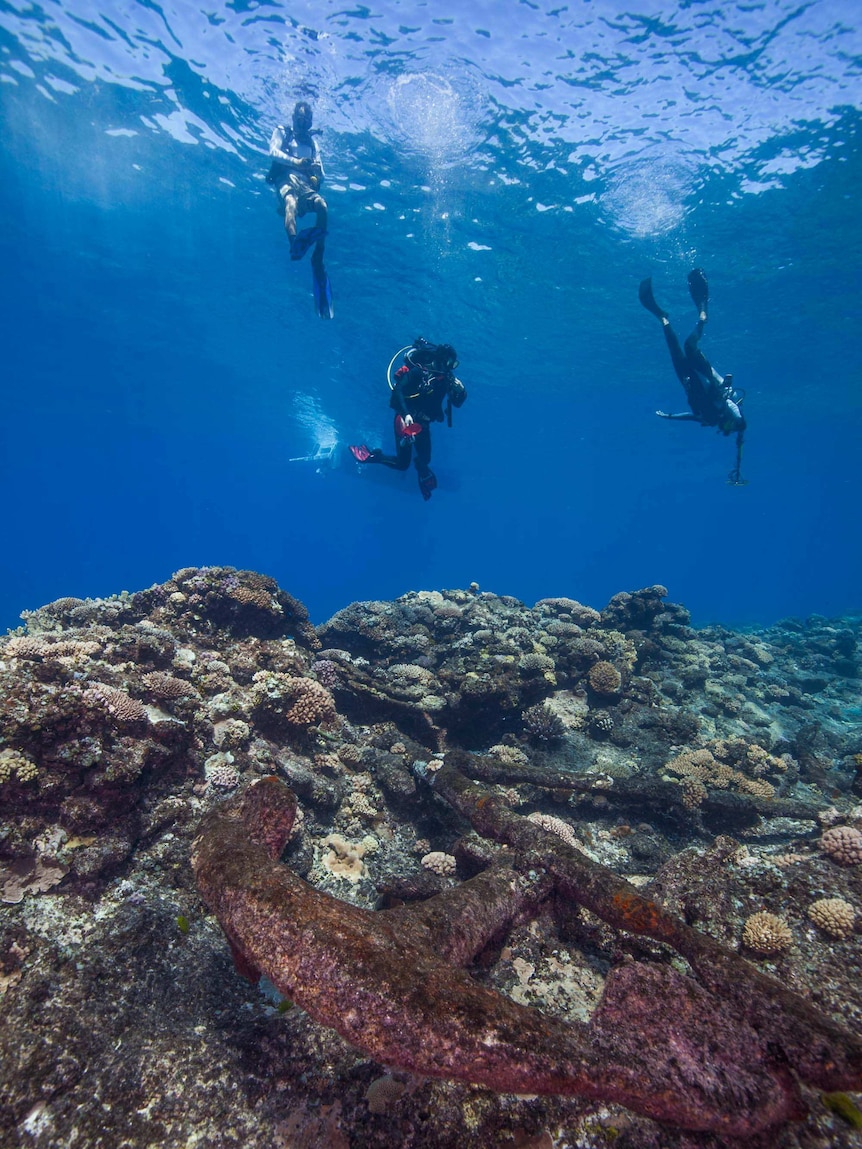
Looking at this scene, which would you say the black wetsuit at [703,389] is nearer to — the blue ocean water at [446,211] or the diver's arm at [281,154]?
the blue ocean water at [446,211]

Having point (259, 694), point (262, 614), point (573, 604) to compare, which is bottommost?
point (259, 694)

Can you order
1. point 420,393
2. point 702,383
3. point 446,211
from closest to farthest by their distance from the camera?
point 420,393 < point 702,383 < point 446,211

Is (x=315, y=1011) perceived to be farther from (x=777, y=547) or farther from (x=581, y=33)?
(x=777, y=547)

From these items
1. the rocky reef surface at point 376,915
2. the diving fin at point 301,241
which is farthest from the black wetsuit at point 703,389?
the diving fin at point 301,241

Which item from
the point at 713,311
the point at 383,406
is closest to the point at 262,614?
the point at 713,311

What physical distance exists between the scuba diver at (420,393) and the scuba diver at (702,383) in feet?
25.7

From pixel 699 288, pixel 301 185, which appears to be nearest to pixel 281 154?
pixel 301 185

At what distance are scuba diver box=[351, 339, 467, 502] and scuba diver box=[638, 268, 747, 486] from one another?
7.83 metres

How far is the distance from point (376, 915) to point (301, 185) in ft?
64.6

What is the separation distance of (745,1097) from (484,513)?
11258cm

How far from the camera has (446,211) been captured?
74.4 ft

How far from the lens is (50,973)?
10.5 feet

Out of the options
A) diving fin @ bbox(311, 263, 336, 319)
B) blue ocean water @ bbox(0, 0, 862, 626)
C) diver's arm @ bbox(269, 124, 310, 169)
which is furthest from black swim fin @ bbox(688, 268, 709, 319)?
diver's arm @ bbox(269, 124, 310, 169)

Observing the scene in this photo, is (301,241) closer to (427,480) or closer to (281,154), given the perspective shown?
(281,154)
